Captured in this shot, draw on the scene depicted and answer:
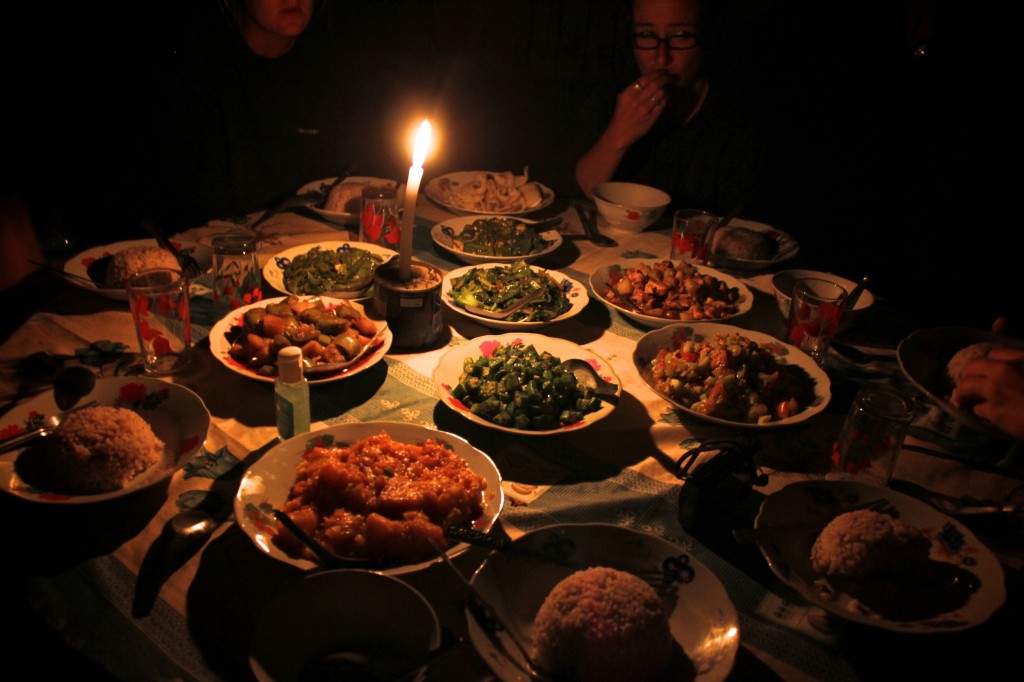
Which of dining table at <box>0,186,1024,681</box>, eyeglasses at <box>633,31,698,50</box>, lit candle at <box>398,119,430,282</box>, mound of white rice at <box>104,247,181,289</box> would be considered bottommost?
dining table at <box>0,186,1024,681</box>

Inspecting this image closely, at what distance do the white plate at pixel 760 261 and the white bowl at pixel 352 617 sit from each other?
7.45ft

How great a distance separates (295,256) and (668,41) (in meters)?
2.41

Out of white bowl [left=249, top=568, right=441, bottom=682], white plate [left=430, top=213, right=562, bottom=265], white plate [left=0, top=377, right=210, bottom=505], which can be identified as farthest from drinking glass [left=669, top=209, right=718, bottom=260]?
white bowl [left=249, top=568, right=441, bottom=682]

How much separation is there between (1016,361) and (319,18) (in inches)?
170

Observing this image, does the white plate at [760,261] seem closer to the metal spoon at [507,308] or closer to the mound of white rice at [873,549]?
the metal spoon at [507,308]

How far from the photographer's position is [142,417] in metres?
1.66

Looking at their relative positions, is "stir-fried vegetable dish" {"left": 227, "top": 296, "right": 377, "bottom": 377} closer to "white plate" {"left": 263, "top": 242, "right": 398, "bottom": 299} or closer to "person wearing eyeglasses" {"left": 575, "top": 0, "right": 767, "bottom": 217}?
"white plate" {"left": 263, "top": 242, "right": 398, "bottom": 299}

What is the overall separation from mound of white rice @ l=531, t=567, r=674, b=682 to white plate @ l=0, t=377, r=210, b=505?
91cm

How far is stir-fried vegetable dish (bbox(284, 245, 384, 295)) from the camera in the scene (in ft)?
8.00

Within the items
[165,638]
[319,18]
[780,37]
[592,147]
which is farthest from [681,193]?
[165,638]

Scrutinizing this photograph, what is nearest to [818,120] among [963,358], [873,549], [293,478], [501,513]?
[963,358]

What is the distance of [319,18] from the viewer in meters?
4.36

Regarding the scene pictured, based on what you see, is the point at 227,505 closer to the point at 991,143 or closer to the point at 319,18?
the point at 319,18

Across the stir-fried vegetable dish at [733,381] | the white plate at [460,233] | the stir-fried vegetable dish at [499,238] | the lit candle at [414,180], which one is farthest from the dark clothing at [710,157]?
the lit candle at [414,180]
